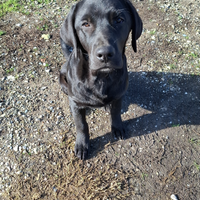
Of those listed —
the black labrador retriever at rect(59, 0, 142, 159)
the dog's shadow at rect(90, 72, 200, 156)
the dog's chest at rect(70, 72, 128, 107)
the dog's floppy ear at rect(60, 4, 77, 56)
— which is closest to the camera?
the black labrador retriever at rect(59, 0, 142, 159)

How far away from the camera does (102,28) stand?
218 cm

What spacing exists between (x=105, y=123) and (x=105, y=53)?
168 centimetres

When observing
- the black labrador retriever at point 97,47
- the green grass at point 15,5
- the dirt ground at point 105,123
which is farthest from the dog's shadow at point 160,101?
the green grass at point 15,5

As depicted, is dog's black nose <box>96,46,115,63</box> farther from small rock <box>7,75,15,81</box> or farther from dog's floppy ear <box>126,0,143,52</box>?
small rock <box>7,75,15,81</box>

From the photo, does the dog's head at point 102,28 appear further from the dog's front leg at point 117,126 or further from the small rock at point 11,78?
the small rock at point 11,78

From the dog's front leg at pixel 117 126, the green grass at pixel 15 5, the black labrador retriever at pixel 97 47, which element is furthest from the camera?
the green grass at pixel 15 5

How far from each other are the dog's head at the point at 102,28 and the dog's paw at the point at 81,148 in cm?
132

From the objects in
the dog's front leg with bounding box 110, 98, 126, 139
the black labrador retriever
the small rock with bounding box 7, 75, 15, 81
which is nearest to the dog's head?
the black labrador retriever

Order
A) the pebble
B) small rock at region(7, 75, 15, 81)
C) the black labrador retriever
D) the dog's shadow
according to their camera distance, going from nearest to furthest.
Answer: the black labrador retriever, the pebble, the dog's shadow, small rock at region(7, 75, 15, 81)

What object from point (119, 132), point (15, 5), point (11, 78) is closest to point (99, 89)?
point (119, 132)

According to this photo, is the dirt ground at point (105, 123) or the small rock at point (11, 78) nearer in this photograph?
the dirt ground at point (105, 123)

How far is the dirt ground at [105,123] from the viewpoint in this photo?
9.69 ft

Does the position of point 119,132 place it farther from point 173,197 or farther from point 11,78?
point 11,78

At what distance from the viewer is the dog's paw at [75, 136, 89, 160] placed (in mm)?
3119
